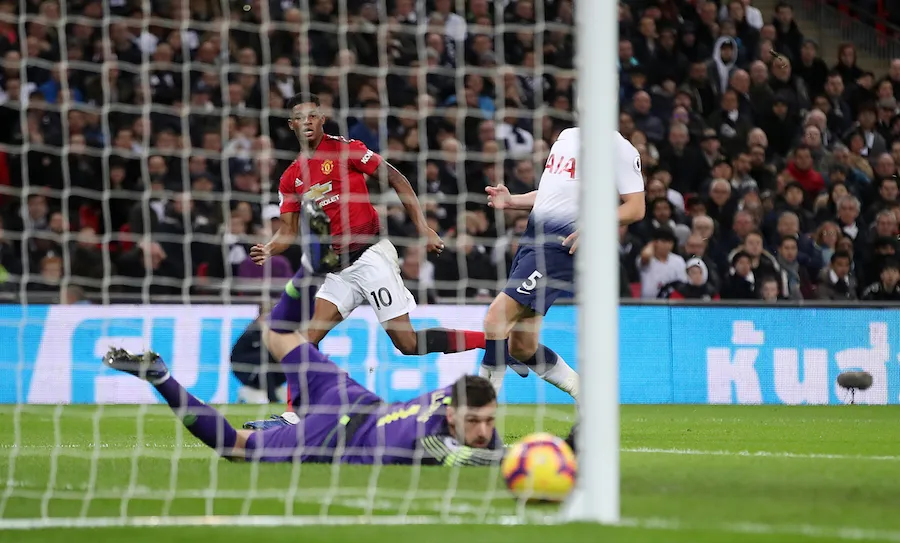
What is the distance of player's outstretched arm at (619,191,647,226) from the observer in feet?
23.9

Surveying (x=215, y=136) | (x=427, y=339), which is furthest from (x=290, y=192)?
(x=215, y=136)

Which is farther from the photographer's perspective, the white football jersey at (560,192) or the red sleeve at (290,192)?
the red sleeve at (290,192)

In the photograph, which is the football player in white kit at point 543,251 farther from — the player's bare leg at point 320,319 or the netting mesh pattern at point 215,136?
the netting mesh pattern at point 215,136

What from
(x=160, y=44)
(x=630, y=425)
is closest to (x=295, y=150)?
(x=160, y=44)

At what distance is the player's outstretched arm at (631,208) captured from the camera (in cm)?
730

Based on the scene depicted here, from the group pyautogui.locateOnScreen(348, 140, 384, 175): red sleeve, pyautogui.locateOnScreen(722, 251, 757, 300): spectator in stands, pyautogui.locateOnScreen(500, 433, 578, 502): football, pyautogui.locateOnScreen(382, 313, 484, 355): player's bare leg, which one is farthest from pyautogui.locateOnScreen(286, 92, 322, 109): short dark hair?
pyautogui.locateOnScreen(722, 251, 757, 300): spectator in stands

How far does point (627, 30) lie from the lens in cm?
1547

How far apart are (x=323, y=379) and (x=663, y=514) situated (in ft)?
6.84

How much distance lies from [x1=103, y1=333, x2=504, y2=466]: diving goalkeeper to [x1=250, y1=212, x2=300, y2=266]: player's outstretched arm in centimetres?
198

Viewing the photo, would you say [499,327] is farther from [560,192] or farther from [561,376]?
[560,192]

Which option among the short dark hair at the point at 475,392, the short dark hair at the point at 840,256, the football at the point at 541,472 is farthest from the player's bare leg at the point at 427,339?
the short dark hair at the point at 840,256

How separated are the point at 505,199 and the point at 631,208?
2.80 feet

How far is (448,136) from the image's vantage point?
12.2 m

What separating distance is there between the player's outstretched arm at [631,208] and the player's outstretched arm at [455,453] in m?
1.57
